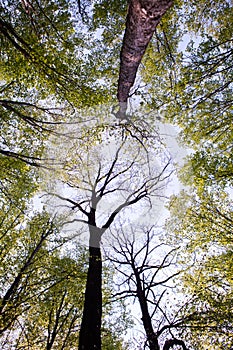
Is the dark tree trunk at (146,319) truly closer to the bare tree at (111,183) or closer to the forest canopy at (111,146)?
the forest canopy at (111,146)

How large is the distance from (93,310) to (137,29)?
5.07m

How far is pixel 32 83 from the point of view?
16.5 ft

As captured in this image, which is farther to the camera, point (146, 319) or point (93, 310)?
point (146, 319)

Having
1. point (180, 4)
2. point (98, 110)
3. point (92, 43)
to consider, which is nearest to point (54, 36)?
point (92, 43)

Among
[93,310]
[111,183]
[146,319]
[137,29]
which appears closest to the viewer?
[137,29]

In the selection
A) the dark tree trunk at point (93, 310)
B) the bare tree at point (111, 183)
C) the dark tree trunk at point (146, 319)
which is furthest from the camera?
the bare tree at point (111, 183)

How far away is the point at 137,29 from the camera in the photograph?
3.34 m

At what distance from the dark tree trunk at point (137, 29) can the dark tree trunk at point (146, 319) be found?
6373mm

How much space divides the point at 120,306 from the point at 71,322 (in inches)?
84.6

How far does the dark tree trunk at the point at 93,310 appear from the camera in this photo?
13.3 ft

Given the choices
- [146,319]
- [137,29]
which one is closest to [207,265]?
[146,319]

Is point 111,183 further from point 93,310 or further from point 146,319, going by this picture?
point 93,310

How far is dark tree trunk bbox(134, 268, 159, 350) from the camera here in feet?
20.9

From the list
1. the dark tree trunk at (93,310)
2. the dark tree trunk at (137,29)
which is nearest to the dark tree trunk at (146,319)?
the dark tree trunk at (93,310)
